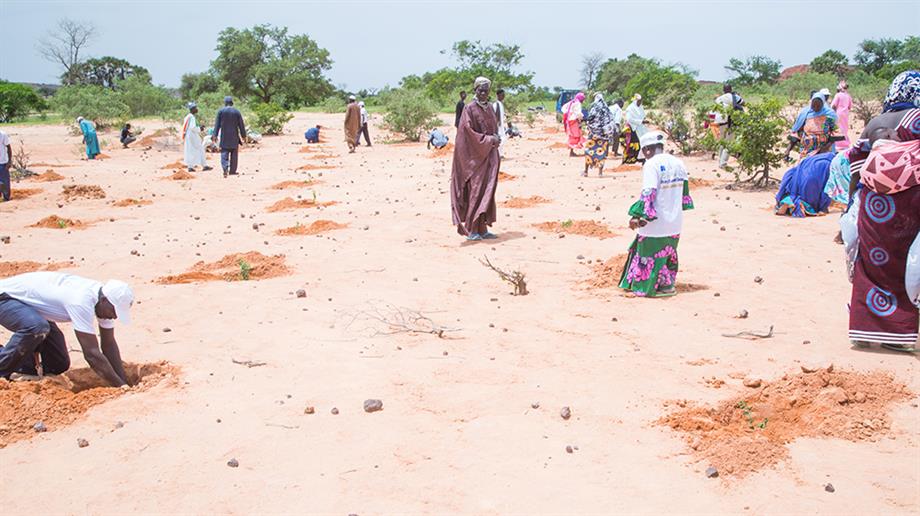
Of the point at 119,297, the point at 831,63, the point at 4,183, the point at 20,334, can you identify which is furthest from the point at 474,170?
the point at 831,63

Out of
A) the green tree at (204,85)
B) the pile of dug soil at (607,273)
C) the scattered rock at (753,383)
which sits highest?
Answer: the green tree at (204,85)

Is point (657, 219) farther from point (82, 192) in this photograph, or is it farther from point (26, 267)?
point (82, 192)

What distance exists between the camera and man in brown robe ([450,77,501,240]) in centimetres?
966

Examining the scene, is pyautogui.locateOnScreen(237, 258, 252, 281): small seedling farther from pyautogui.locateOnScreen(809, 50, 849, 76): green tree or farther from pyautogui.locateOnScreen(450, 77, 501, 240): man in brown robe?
pyautogui.locateOnScreen(809, 50, 849, 76): green tree

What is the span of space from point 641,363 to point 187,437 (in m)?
2.90

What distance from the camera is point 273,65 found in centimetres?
4747

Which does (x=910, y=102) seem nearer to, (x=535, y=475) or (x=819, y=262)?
(x=819, y=262)

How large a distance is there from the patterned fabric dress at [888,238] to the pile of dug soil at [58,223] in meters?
9.85

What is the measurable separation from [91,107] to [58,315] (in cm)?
2654

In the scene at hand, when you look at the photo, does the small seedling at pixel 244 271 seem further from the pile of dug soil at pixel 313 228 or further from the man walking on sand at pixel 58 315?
the man walking on sand at pixel 58 315

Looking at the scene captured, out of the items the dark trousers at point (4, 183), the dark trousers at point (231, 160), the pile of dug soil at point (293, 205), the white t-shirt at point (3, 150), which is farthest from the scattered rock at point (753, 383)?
the dark trousers at point (231, 160)

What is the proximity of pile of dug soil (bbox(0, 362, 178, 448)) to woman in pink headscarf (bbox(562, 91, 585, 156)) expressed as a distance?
14139mm

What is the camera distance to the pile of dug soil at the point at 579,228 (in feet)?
31.9

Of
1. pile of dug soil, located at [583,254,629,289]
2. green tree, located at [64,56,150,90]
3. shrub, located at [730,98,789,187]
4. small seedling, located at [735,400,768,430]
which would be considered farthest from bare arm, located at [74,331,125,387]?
green tree, located at [64,56,150,90]
